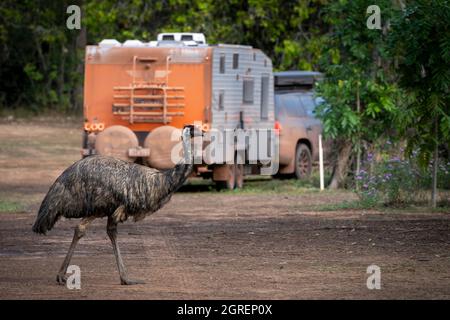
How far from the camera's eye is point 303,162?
2633cm

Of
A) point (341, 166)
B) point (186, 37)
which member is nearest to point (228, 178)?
point (341, 166)

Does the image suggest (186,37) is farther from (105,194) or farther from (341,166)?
(105,194)

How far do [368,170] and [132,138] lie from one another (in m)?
4.48

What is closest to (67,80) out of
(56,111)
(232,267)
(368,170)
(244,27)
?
(56,111)

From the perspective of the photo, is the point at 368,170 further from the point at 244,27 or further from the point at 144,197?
the point at 244,27

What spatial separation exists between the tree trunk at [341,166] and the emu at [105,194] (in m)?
11.9

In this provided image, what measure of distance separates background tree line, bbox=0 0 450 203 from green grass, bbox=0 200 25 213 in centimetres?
603

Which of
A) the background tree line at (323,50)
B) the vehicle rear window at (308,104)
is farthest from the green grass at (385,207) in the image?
the vehicle rear window at (308,104)

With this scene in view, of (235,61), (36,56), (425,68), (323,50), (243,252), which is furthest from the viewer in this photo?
(36,56)

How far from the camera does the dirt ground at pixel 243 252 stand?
1102 cm

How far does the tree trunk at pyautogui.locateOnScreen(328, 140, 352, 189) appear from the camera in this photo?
916 inches

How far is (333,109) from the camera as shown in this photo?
880 inches

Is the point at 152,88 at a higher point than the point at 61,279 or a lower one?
higher

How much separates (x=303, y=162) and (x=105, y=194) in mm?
15106
